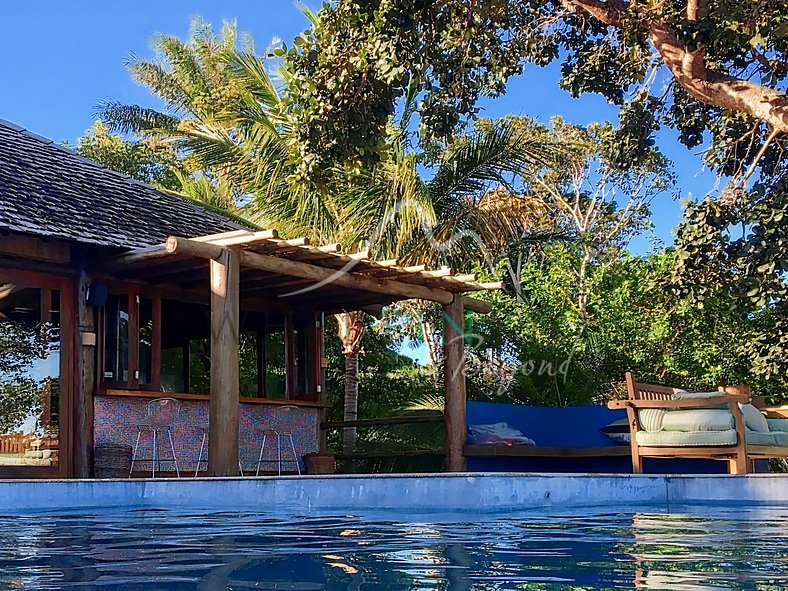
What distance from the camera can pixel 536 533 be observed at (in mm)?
5391

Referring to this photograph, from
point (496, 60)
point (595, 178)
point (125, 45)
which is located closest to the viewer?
point (496, 60)

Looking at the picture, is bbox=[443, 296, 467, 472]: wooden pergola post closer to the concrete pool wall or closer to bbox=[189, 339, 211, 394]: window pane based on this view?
bbox=[189, 339, 211, 394]: window pane

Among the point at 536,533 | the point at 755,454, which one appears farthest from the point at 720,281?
the point at 536,533

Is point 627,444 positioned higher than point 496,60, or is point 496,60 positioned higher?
point 496,60

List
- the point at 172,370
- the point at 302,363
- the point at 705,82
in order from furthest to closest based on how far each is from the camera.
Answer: the point at 302,363, the point at 172,370, the point at 705,82

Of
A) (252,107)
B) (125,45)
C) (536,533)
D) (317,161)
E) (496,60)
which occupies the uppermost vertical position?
(125,45)

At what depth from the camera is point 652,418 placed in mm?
10320

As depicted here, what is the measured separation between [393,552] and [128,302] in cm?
869

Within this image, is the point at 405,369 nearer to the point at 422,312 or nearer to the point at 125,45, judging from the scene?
the point at 422,312

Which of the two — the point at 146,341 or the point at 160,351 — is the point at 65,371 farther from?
the point at 160,351

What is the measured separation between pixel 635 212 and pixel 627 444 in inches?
635

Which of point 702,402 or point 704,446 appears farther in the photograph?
point 704,446

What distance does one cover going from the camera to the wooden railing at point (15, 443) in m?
11.0

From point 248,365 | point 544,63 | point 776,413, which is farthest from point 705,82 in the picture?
point 248,365
